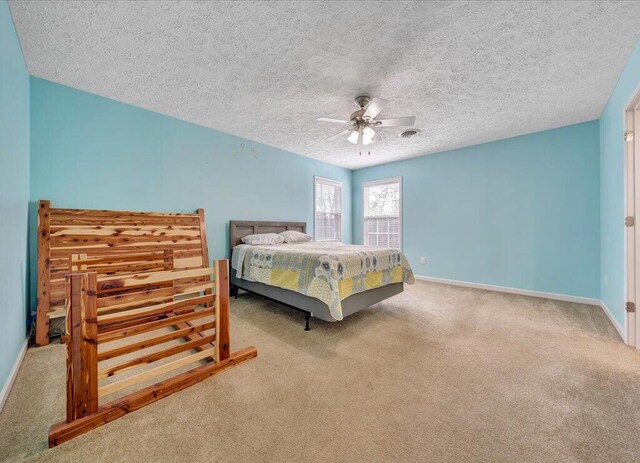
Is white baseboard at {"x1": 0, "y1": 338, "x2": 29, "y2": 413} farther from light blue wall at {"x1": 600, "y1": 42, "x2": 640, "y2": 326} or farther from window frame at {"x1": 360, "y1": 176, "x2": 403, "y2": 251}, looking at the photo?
window frame at {"x1": 360, "y1": 176, "x2": 403, "y2": 251}

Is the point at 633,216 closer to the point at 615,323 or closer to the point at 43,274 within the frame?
the point at 615,323

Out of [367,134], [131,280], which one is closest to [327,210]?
[367,134]

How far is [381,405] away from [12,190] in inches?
115

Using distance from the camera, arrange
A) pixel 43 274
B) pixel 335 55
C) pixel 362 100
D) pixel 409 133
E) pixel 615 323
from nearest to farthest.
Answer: pixel 335 55, pixel 43 274, pixel 615 323, pixel 362 100, pixel 409 133

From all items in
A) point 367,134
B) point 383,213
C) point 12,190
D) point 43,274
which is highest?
point 367,134

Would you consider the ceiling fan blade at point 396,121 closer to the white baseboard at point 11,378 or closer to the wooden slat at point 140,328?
the wooden slat at point 140,328

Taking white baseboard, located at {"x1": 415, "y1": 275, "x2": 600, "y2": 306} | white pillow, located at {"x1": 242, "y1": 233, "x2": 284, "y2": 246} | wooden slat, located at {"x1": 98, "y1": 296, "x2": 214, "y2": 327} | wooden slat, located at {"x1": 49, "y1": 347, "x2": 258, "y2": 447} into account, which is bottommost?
wooden slat, located at {"x1": 49, "y1": 347, "x2": 258, "y2": 447}

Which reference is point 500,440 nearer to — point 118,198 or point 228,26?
point 228,26

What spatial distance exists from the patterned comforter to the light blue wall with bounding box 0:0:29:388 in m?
2.01

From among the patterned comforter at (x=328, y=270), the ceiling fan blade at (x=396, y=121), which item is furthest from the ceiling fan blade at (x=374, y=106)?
the patterned comforter at (x=328, y=270)

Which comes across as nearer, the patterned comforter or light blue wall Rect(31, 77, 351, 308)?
the patterned comforter

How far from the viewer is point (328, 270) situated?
2.42 meters

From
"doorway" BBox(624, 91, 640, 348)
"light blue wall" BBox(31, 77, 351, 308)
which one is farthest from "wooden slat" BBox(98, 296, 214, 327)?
"doorway" BBox(624, 91, 640, 348)

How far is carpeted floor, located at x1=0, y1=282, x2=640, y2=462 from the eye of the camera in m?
1.18
